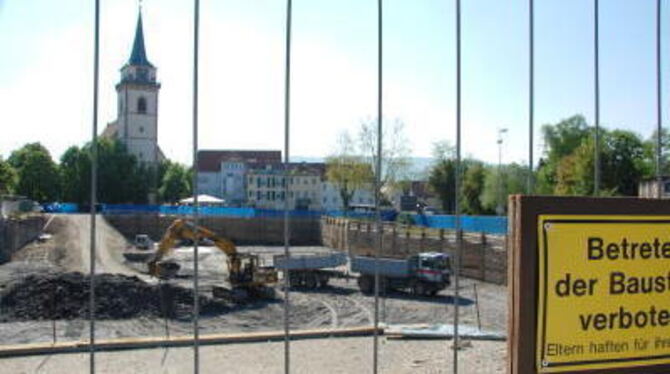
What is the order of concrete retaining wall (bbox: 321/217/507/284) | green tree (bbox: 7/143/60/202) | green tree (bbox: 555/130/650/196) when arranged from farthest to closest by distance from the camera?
green tree (bbox: 7/143/60/202), green tree (bbox: 555/130/650/196), concrete retaining wall (bbox: 321/217/507/284)

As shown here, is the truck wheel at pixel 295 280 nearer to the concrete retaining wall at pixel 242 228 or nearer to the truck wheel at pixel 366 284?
the truck wheel at pixel 366 284

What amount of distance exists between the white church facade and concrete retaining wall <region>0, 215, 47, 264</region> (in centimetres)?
4595

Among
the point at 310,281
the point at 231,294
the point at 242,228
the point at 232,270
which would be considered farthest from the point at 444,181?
the point at 231,294

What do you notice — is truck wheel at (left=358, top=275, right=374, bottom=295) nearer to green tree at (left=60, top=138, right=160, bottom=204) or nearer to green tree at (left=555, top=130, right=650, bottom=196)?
green tree at (left=555, top=130, right=650, bottom=196)

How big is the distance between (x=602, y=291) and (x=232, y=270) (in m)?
28.5

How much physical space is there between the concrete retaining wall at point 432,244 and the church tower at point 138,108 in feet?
163

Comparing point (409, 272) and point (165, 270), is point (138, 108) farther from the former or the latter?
point (409, 272)

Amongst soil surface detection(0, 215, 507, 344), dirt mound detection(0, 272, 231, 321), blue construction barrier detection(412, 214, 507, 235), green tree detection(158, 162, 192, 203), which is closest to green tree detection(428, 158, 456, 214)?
blue construction barrier detection(412, 214, 507, 235)

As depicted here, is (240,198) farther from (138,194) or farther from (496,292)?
(496,292)

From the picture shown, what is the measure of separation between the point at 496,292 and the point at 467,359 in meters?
21.6

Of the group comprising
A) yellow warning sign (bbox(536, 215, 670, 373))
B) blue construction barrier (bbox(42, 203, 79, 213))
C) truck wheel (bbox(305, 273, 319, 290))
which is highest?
yellow warning sign (bbox(536, 215, 670, 373))

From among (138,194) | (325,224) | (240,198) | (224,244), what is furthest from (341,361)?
(240,198)

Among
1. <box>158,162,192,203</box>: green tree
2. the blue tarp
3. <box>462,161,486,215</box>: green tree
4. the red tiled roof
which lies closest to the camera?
the blue tarp

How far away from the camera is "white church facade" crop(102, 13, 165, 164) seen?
353 feet
